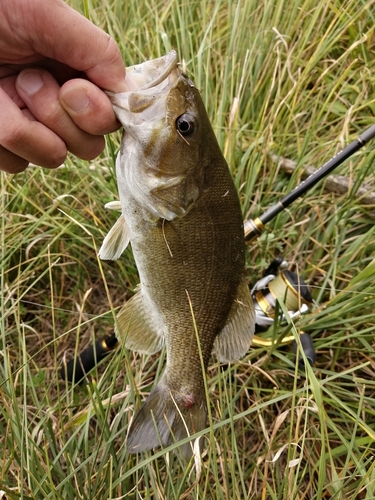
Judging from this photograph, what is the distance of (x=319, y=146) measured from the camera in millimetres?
2605

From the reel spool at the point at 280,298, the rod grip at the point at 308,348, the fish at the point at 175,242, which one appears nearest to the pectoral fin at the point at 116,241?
the fish at the point at 175,242

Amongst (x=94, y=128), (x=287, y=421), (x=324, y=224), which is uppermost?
(x=94, y=128)

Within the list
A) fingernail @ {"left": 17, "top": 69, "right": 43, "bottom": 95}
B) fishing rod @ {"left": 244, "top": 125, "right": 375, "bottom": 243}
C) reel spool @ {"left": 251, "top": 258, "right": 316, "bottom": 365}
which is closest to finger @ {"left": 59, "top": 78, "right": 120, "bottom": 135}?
fingernail @ {"left": 17, "top": 69, "right": 43, "bottom": 95}

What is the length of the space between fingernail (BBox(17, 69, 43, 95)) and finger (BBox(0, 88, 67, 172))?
3.1 inches

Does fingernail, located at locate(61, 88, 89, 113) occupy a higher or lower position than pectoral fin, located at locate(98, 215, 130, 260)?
higher

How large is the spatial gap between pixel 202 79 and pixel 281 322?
1645mm

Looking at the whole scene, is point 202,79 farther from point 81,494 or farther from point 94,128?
point 81,494

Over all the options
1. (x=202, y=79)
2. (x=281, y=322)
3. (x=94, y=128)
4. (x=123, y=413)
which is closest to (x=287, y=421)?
(x=281, y=322)

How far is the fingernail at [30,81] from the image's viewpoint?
4.79 ft

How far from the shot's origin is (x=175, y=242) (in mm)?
1644

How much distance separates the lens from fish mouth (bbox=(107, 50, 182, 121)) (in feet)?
4.78

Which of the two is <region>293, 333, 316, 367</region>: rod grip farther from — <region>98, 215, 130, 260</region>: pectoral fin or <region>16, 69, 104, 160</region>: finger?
<region>16, 69, 104, 160</region>: finger

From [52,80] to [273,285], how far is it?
1.22m

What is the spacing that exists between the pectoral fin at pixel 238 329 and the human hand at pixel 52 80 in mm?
794
